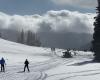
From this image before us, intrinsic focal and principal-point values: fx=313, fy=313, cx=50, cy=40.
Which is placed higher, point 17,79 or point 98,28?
point 98,28

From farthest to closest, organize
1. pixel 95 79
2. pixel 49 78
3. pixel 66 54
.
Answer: pixel 66 54 < pixel 49 78 < pixel 95 79

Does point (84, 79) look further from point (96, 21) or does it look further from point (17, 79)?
point (96, 21)

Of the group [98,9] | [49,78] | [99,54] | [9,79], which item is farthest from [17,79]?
[98,9]

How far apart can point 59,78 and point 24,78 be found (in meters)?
3.36

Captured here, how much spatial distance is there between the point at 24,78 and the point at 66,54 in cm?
6378

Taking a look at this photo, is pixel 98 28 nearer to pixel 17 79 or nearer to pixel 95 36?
pixel 95 36

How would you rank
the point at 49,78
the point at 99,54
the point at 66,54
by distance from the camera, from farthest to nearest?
the point at 66,54 → the point at 99,54 → the point at 49,78

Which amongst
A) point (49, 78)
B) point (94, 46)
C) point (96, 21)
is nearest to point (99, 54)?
point (94, 46)

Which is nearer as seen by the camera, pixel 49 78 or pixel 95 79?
pixel 95 79

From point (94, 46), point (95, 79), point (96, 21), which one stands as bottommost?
point (95, 79)

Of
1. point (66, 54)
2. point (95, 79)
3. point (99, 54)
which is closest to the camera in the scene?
point (95, 79)

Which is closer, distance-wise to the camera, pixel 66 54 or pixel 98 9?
pixel 98 9

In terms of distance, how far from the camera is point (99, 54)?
193ft

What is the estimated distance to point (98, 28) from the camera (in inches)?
2330
